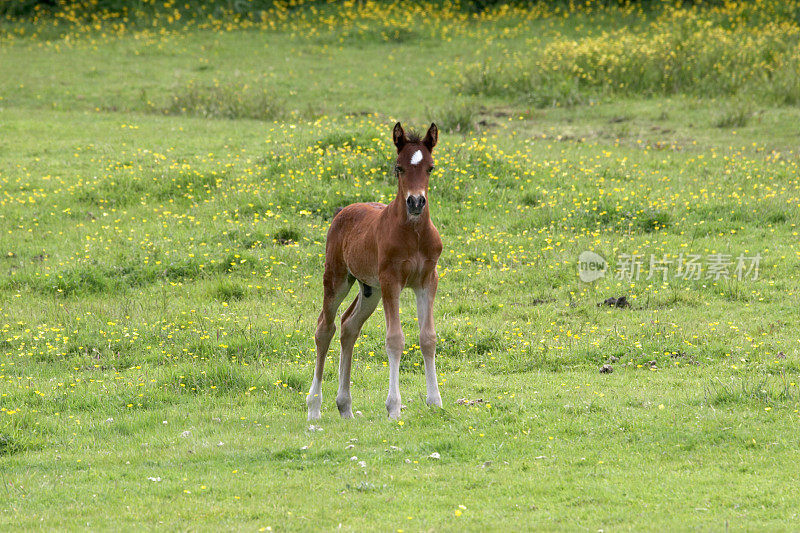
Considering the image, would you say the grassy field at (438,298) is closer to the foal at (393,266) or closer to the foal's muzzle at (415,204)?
the foal at (393,266)

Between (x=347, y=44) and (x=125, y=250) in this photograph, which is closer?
(x=125, y=250)

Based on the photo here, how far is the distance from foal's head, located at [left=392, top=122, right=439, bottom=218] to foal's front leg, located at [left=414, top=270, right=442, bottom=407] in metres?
0.82

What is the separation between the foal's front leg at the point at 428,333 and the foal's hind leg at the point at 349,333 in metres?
0.66

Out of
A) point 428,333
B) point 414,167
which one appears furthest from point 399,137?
point 428,333

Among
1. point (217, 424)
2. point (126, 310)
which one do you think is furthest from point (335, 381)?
point (126, 310)

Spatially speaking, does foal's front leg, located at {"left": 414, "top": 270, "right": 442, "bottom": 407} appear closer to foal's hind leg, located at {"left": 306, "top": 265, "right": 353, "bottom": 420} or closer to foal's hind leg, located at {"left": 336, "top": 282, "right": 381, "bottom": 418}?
foal's hind leg, located at {"left": 336, "top": 282, "right": 381, "bottom": 418}

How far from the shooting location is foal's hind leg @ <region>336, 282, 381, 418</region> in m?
9.26

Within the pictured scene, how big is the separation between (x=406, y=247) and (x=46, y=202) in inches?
444

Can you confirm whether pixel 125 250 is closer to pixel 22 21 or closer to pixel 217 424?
pixel 217 424

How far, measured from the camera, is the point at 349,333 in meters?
9.36

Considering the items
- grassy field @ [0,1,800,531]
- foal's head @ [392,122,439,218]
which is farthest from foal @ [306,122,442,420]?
grassy field @ [0,1,800,531]

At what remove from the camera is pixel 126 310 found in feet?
42.5

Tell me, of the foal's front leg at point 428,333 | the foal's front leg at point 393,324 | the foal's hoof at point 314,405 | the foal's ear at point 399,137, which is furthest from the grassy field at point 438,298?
the foal's ear at point 399,137

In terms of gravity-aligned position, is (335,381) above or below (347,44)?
below
